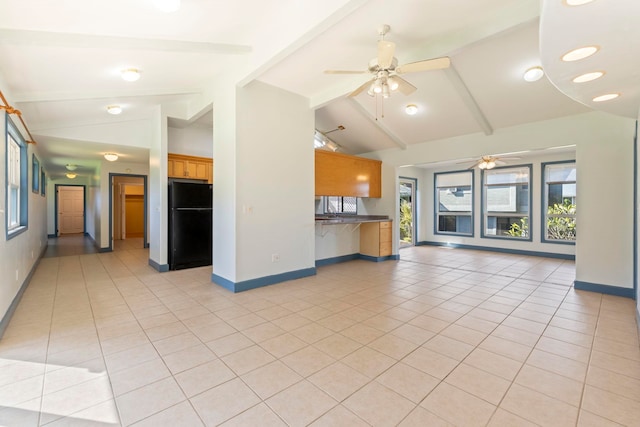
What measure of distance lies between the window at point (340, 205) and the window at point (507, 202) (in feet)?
12.4

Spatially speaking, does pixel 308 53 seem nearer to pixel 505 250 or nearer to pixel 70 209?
pixel 505 250

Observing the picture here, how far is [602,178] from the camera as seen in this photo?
4023 mm

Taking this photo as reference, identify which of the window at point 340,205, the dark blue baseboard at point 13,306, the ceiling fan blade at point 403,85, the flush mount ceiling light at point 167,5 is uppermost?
the flush mount ceiling light at point 167,5

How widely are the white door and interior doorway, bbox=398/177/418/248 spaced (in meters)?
12.3

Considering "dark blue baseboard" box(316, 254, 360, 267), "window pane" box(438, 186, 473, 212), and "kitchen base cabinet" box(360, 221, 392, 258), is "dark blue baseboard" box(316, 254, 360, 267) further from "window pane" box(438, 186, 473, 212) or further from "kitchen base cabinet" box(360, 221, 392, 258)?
"window pane" box(438, 186, 473, 212)

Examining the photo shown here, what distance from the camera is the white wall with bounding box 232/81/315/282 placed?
13.1 ft

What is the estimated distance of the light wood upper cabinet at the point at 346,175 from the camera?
5.60 metres

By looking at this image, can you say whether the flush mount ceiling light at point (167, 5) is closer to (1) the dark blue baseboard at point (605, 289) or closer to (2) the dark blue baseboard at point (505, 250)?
(1) the dark blue baseboard at point (605, 289)

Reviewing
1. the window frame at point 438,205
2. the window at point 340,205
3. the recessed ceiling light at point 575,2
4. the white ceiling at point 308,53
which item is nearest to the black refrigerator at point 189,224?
the white ceiling at point 308,53

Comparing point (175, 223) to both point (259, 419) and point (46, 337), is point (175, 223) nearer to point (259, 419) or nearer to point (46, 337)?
point (46, 337)

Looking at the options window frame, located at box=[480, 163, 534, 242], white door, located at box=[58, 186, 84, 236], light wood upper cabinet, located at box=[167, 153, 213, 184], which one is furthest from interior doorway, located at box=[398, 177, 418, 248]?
white door, located at box=[58, 186, 84, 236]

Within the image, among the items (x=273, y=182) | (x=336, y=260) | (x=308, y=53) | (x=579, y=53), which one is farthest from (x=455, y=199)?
(x=579, y=53)

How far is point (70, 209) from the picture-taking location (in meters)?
11.6

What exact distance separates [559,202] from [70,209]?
636 inches
